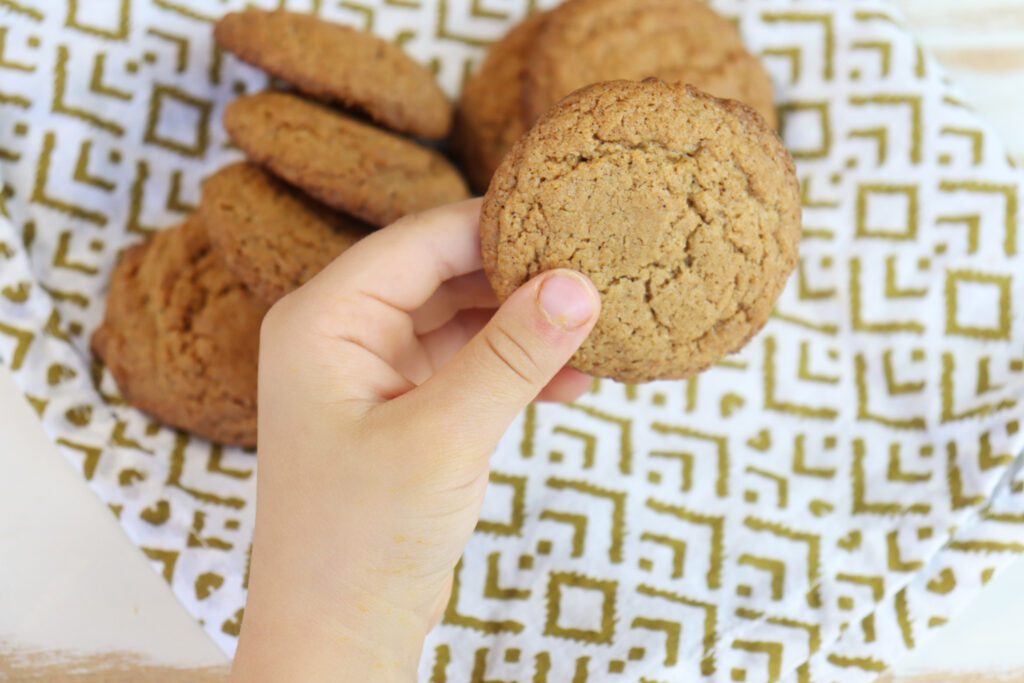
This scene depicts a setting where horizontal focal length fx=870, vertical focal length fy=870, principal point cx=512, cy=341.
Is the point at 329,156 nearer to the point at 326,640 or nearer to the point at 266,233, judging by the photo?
the point at 266,233

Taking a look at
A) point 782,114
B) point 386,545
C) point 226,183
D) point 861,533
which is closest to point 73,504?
point 226,183

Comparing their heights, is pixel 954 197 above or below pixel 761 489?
above

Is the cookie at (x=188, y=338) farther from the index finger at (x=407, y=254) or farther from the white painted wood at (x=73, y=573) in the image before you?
the index finger at (x=407, y=254)

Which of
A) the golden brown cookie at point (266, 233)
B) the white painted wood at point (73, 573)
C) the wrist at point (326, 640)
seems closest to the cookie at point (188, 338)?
the golden brown cookie at point (266, 233)

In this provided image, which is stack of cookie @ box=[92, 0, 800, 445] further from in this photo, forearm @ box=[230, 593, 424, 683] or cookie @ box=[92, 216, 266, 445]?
forearm @ box=[230, 593, 424, 683]

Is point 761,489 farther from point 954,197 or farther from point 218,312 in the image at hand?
point 218,312
